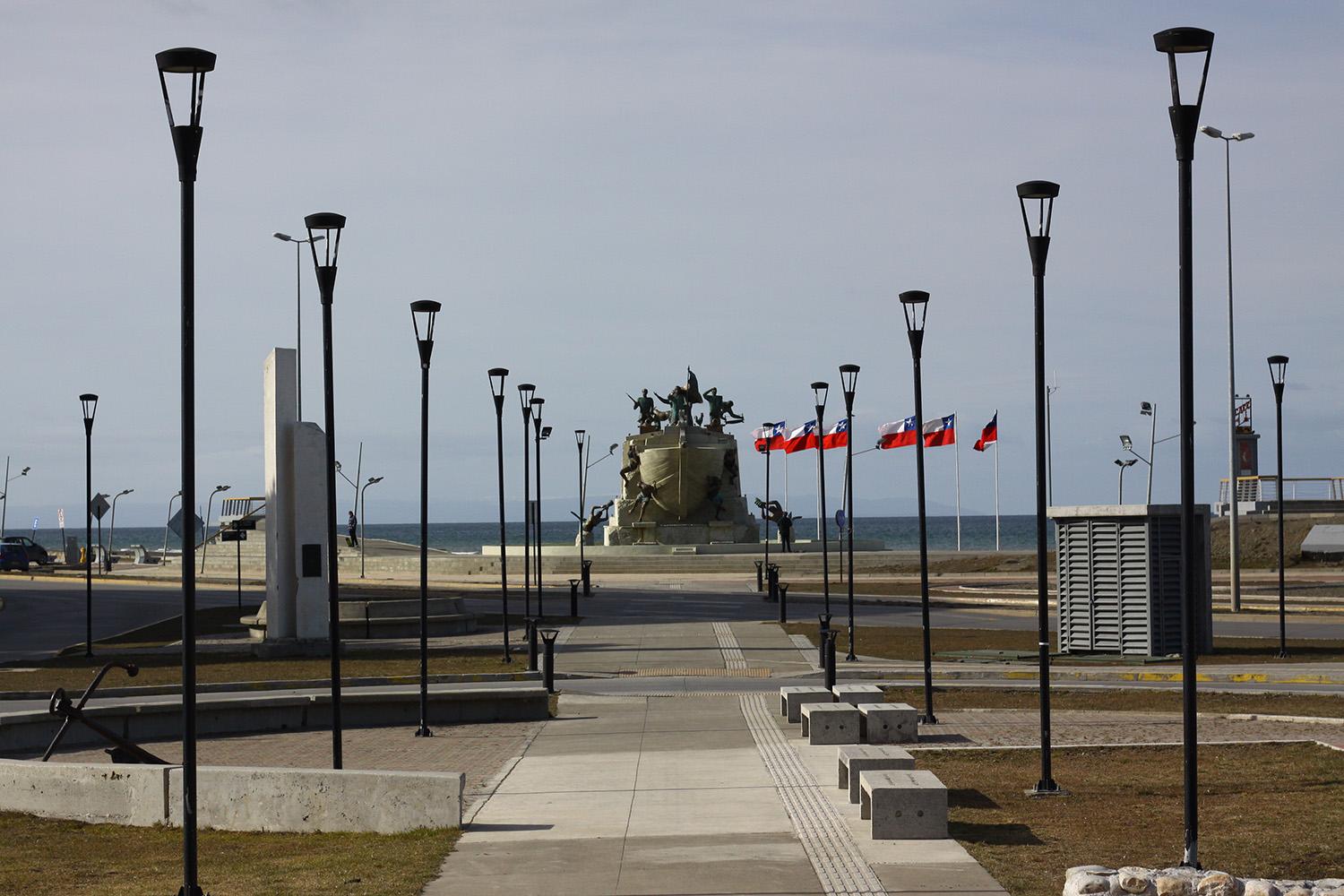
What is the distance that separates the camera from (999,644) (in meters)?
29.4

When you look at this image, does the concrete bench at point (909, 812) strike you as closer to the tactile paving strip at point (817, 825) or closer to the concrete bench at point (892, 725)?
the tactile paving strip at point (817, 825)

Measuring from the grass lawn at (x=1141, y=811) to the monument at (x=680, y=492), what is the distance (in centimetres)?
6032

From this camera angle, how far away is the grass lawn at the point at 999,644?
1022 inches

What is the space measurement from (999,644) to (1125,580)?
11.5 ft

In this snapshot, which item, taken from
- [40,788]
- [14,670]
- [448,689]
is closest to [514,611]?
[14,670]

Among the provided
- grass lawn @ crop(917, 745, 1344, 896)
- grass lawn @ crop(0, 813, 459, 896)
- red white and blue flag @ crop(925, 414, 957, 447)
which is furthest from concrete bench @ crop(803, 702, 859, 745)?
red white and blue flag @ crop(925, 414, 957, 447)

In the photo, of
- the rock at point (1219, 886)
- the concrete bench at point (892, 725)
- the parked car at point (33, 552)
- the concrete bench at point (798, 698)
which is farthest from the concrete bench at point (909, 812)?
the parked car at point (33, 552)

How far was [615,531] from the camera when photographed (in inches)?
3000

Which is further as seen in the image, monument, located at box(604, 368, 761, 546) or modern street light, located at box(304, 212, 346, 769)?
monument, located at box(604, 368, 761, 546)

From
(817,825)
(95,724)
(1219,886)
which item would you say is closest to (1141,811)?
(817,825)

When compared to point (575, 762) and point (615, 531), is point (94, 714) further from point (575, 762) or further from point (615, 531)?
point (615, 531)

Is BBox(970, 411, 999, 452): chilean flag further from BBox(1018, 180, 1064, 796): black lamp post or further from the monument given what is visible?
BBox(1018, 180, 1064, 796): black lamp post

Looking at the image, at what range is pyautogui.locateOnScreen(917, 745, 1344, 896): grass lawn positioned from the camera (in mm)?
9711

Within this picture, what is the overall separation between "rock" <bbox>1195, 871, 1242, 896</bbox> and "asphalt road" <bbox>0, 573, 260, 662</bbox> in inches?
996
